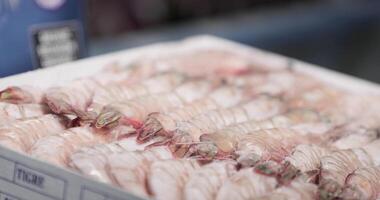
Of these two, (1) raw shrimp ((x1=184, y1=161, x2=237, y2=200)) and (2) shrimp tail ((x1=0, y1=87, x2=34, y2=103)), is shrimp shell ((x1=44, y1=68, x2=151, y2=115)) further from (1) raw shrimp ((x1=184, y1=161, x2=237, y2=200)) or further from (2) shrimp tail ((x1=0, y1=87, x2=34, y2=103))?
(1) raw shrimp ((x1=184, y1=161, x2=237, y2=200))

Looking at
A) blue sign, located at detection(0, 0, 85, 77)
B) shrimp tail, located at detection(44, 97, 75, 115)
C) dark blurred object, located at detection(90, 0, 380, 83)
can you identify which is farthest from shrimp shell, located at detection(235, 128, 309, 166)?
dark blurred object, located at detection(90, 0, 380, 83)

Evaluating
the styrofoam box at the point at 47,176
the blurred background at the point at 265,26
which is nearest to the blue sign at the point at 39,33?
the styrofoam box at the point at 47,176

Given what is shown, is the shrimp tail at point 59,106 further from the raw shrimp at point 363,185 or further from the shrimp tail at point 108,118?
the raw shrimp at point 363,185

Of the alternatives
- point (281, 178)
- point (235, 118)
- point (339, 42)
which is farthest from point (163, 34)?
point (281, 178)

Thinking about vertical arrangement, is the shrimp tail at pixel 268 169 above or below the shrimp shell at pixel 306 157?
above

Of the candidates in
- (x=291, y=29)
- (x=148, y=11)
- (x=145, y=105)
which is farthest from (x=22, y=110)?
(x=291, y=29)
